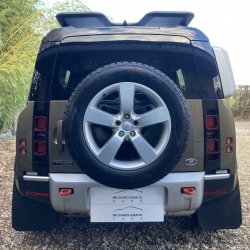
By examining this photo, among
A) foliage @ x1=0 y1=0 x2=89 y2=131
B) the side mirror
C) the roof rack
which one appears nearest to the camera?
the side mirror

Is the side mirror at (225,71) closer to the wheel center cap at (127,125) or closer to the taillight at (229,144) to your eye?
the taillight at (229,144)

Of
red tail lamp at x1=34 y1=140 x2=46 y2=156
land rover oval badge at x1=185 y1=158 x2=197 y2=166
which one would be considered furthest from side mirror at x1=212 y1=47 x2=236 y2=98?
red tail lamp at x1=34 y1=140 x2=46 y2=156

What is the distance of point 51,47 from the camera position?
7.68 feet

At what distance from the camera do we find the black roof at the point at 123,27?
235 centimetres

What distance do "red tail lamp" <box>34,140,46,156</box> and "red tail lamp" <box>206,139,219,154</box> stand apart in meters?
1.23

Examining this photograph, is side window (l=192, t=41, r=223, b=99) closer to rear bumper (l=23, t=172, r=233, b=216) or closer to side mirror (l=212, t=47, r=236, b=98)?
side mirror (l=212, t=47, r=236, b=98)

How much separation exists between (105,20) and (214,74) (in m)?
1.10

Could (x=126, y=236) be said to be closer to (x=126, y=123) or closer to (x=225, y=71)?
(x=126, y=123)

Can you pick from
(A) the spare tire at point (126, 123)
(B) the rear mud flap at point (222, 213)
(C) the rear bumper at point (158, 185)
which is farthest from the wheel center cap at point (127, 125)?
(B) the rear mud flap at point (222, 213)

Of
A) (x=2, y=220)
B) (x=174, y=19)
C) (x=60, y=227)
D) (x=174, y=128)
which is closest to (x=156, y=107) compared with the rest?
(x=174, y=128)


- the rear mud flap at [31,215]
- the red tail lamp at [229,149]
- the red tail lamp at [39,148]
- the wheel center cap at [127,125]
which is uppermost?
the wheel center cap at [127,125]

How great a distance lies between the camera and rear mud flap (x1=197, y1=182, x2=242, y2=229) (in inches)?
101

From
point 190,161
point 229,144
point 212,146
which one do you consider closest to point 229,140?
point 229,144

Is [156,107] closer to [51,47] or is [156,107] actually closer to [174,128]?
[174,128]
